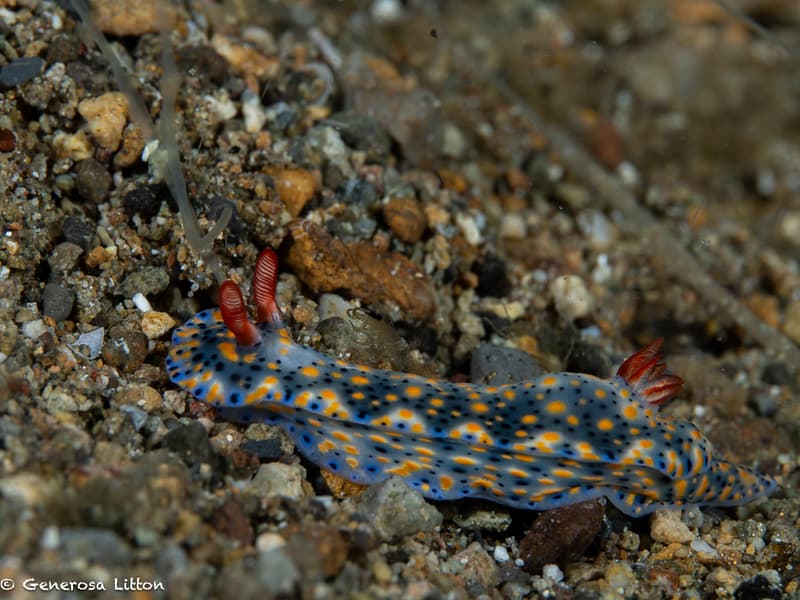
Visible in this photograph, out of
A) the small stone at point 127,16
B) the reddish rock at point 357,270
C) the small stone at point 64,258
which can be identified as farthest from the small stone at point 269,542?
the small stone at point 127,16

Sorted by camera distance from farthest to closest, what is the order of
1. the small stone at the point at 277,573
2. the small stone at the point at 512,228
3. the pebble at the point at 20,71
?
the small stone at the point at 512,228
the pebble at the point at 20,71
the small stone at the point at 277,573

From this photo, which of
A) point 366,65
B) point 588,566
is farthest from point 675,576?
point 366,65

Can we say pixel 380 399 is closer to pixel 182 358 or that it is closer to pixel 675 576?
pixel 182 358

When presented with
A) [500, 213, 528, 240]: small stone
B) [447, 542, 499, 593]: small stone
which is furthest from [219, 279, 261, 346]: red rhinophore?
[500, 213, 528, 240]: small stone

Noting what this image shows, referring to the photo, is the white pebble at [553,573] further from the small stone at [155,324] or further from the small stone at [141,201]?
the small stone at [141,201]

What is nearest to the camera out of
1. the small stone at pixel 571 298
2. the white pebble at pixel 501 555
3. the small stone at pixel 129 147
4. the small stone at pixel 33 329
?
the small stone at pixel 33 329

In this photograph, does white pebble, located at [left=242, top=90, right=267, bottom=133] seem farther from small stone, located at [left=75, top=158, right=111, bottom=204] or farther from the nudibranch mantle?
the nudibranch mantle

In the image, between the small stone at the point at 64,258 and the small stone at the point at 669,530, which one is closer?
the small stone at the point at 64,258

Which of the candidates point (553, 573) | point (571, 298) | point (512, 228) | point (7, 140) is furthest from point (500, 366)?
point (7, 140)
